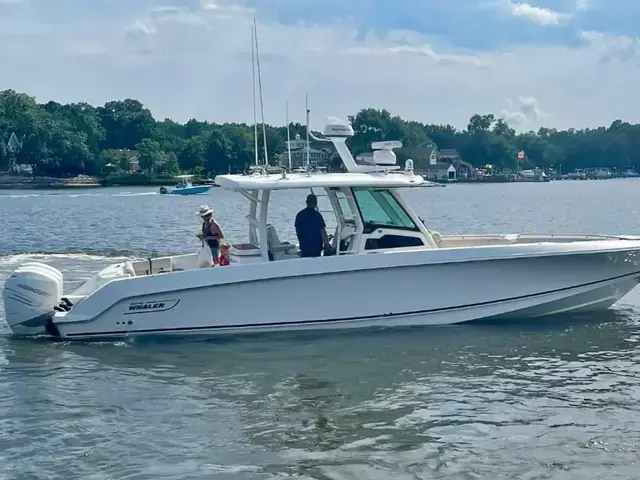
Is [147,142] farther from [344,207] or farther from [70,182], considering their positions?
[344,207]

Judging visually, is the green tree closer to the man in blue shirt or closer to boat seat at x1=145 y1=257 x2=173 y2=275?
boat seat at x1=145 y1=257 x2=173 y2=275

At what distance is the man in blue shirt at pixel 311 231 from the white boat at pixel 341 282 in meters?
0.27

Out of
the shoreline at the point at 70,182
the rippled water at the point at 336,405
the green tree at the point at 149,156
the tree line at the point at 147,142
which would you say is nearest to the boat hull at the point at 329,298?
the rippled water at the point at 336,405

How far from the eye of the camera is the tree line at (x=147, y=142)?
139875 millimetres

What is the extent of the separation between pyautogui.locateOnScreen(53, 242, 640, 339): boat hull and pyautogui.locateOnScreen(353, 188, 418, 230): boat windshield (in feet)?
2.53

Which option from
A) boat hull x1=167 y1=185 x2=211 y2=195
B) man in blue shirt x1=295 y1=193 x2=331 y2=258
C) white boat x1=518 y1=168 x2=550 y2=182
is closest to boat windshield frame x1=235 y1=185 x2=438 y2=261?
man in blue shirt x1=295 y1=193 x2=331 y2=258

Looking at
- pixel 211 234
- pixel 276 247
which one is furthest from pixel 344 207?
pixel 211 234

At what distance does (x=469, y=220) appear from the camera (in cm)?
4572

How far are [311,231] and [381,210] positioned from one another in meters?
1.10

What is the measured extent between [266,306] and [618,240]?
18.2ft

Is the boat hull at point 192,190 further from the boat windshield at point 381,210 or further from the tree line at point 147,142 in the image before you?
the boat windshield at point 381,210

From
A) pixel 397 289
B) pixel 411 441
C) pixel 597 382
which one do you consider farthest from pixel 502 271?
pixel 411 441

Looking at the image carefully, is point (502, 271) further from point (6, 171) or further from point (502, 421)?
point (6, 171)

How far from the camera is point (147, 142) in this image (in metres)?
135
